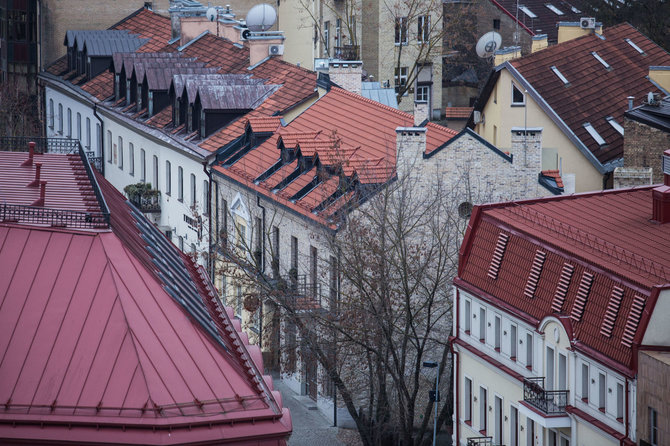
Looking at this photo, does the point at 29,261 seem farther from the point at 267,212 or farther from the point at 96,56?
the point at 96,56

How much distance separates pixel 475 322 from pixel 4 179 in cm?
1204

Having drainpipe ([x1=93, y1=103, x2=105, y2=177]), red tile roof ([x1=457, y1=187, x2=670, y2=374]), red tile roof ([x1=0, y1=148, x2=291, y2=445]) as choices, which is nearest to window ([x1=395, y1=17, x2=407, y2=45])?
drainpipe ([x1=93, y1=103, x2=105, y2=177])

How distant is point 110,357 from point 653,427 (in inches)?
447

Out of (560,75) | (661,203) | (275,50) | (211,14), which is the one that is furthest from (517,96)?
(211,14)

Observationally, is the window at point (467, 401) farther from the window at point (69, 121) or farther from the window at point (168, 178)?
the window at point (69, 121)

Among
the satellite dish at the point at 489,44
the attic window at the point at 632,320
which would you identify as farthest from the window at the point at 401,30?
the attic window at the point at 632,320

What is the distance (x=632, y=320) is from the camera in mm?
33625

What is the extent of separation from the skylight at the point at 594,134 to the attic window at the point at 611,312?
69.4ft

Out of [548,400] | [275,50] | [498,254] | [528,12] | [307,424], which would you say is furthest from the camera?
[528,12]

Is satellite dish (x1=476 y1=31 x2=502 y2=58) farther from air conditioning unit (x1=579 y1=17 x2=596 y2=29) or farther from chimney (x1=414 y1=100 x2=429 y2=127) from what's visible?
chimney (x1=414 y1=100 x2=429 y2=127)

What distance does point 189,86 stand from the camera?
6091cm

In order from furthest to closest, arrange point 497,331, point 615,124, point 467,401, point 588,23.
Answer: point 588,23, point 615,124, point 467,401, point 497,331

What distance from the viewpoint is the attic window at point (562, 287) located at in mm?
36531

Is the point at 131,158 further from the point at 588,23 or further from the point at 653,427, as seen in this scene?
the point at 653,427
